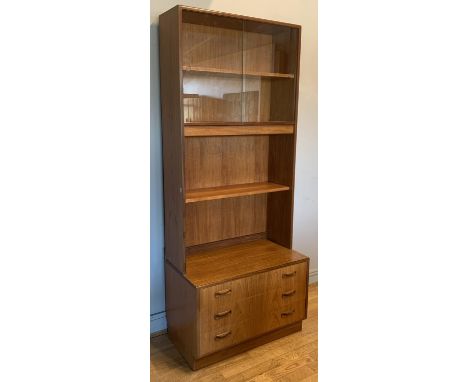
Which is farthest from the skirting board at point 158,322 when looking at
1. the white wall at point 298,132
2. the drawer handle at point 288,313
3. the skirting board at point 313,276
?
the skirting board at point 313,276

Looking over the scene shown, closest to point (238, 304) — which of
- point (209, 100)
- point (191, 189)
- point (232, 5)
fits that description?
point (191, 189)

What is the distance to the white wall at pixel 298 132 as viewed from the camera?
2.33 m

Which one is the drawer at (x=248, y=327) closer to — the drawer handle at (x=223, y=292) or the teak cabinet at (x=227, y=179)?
the teak cabinet at (x=227, y=179)

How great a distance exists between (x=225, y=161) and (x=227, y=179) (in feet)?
0.41

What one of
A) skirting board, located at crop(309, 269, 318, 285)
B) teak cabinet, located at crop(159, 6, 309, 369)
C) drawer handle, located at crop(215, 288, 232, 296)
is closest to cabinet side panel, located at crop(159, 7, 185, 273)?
teak cabinet, located at crop(159, 6, 309, 369)

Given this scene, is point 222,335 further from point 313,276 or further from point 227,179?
point 313,276

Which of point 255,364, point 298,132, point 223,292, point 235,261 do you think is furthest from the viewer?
point 298,132

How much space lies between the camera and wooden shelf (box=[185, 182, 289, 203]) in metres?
2.27

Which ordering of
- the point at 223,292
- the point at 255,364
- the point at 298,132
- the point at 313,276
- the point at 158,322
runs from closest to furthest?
the point at 223,292 < the point at 255,364 < the point at 158,322 < the point at 298,132 < the point at 313,276

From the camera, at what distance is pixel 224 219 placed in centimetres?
266

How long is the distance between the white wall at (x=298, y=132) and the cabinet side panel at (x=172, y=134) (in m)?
0.08

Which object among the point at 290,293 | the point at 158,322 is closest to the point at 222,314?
the point at 290,293

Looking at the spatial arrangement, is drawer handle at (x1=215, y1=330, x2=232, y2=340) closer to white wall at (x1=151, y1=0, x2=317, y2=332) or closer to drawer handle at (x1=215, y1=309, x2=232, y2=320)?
drawer handle at (x1=215, y1=309, x2=232, y2=320)
